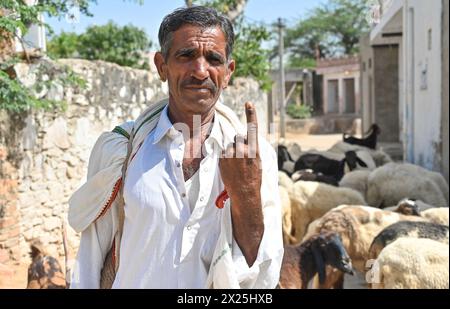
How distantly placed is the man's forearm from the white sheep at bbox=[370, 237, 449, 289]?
9.37 ft

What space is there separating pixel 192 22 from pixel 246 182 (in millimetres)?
456

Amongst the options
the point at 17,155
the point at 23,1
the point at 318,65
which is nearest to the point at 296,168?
the point at 17,155

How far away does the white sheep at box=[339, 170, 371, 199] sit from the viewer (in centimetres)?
835

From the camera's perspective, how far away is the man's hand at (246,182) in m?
1.36

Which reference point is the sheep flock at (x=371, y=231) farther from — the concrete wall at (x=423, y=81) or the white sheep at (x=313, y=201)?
the concrete wall at (x=423, y=81)

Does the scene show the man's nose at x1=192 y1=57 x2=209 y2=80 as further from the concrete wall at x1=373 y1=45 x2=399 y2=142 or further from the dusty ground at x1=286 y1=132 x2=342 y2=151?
the dusty ground at x1=286 y1=132 x2=342 y2=151

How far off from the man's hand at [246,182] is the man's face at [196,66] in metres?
0.19

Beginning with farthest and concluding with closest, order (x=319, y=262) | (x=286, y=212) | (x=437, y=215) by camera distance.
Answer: (x=286, y=212)
(x=437, y=215)
(x=319, y=262)

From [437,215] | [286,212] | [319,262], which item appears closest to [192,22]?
[319,262]

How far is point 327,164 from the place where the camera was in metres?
10.9

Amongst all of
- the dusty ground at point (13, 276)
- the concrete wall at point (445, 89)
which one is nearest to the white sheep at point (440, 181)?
the concrete wall at point (445, 89)

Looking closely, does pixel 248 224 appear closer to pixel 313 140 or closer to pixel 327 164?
pixel 327 164

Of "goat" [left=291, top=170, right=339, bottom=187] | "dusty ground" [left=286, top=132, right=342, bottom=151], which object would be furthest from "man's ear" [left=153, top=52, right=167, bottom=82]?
"dusty ground" [left=286, top=132, right=342, bottom=151]

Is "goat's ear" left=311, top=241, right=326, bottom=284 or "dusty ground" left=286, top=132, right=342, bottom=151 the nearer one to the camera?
"goat's ear" left=311, top=241, right=326, bottom=284
